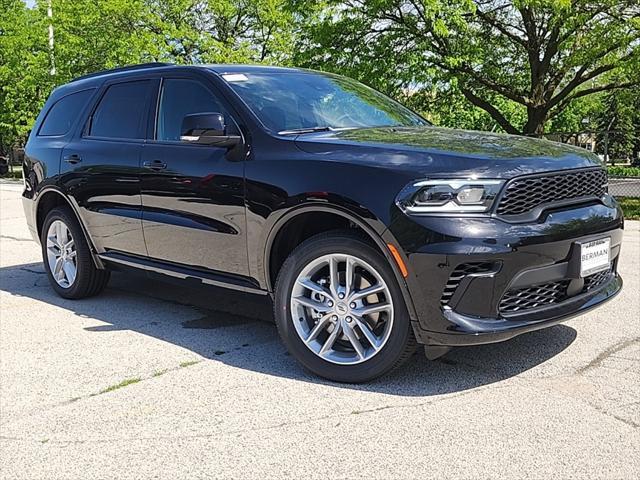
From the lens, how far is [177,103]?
4.88m

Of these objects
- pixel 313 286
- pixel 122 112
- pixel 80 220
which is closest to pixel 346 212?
pixel 313 286

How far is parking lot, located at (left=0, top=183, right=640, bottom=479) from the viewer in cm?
286

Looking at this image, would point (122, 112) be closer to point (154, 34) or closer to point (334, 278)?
point (334, 278)

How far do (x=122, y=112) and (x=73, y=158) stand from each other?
63 centimetres

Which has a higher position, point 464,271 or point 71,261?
point 464,271

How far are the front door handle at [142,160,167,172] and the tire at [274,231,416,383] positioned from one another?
132 cm

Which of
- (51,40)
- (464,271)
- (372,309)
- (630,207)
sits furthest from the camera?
(51,40)

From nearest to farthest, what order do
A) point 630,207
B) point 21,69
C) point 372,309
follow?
point 372,309, point 630,207, point 21,69

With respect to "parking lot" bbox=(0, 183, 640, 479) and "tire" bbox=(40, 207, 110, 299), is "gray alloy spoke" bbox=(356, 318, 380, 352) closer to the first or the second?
"parking lot" bbox=(0, 183, 640, 479)

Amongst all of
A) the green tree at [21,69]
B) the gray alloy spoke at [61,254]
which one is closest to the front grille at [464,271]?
the gray alloy spoke at [61,254]

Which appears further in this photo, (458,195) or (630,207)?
(630,207)

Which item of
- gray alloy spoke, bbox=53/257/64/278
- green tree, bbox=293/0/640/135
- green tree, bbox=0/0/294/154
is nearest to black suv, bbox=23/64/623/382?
gray alloy spoke, bbox=53/257/64/278

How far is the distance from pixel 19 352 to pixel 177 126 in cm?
184

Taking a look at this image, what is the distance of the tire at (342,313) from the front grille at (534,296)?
51cm
